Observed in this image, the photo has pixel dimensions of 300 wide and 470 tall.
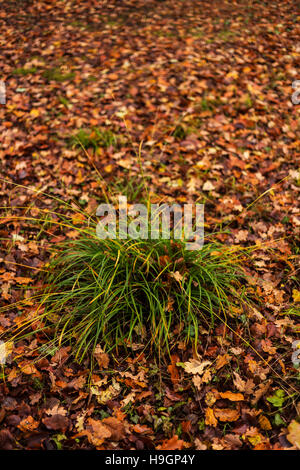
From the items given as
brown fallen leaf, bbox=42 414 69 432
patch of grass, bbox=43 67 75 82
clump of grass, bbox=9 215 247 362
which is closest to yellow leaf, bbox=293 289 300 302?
clump of grass, bbox=9 215 247 362

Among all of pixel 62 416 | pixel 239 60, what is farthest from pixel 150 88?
pixel 62 416

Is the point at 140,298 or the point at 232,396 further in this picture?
the point at 140,298

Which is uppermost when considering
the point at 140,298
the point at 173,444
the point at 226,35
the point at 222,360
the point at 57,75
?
the point at 226,35

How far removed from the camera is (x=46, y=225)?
359 centimetres

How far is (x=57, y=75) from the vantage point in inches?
206

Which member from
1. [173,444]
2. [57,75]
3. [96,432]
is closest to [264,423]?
[173,444]

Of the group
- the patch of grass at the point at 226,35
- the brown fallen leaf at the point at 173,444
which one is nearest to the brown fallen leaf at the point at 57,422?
the brown fallen leaf at the point at 173,444

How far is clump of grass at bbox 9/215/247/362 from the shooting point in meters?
2.57

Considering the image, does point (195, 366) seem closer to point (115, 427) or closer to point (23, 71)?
point (115, 427)

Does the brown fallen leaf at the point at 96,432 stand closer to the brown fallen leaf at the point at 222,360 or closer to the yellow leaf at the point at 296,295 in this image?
the brown fallen leaf at the point at 222,360

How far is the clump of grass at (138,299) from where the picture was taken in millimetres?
2566

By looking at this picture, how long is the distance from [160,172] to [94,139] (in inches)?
36.2

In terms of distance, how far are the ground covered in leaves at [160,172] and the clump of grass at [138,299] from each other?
0.13 meters
